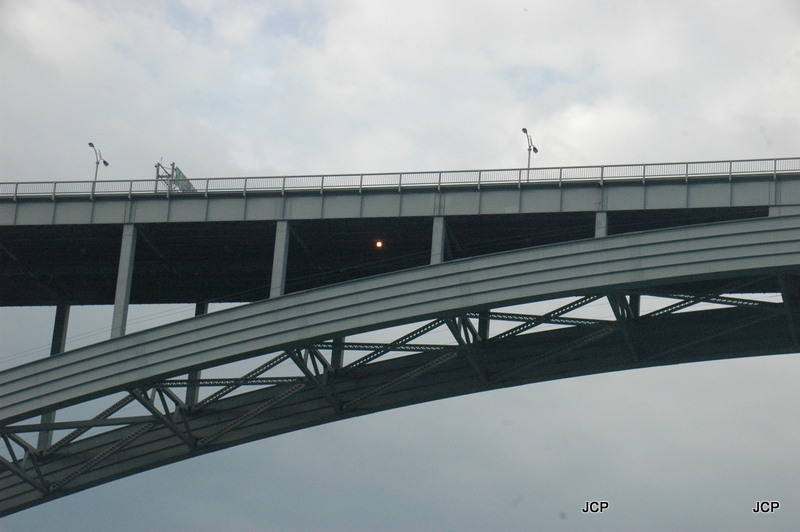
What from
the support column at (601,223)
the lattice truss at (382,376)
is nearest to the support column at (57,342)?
the lattice truss at (382,376)

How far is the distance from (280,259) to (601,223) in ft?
32.8

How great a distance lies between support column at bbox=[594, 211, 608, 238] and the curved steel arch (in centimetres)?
192

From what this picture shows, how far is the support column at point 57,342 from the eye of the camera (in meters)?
41.5

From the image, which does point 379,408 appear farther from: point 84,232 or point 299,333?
point 84,232

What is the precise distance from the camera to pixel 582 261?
32.2 m

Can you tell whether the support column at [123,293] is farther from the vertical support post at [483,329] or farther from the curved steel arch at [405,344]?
the vertical support post at [483,329]

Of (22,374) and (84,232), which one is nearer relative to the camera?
(22,374)

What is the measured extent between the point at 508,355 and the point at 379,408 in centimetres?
474

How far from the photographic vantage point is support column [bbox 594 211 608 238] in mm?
34781

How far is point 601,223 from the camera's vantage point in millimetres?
35062

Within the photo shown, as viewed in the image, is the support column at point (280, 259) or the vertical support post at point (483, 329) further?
the vertical support post at point (483, 329)

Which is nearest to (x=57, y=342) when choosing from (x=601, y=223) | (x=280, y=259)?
(x=280, y=259)

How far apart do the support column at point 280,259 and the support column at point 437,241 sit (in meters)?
4.68

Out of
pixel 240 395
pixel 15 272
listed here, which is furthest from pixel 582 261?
pixel 15 272
